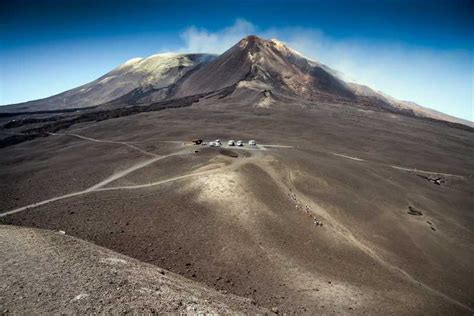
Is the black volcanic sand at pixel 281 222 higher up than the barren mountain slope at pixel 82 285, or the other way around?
the barren mountain slope at pixel 82 285

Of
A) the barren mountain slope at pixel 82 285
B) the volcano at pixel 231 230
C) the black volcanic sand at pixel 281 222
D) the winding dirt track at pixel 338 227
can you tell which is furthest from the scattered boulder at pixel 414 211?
the barren mountain slope at pixel 82 285

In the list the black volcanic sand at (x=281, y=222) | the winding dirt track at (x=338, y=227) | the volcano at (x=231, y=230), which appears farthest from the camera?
the winding dirt track at (x=338, y=227)

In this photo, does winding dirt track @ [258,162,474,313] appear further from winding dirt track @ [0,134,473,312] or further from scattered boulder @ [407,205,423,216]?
scattered boulder @ [407,205,423,216]

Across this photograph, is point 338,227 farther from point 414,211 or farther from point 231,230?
point 414,211

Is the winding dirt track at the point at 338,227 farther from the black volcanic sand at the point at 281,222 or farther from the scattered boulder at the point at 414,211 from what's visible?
the scattered boulder at the point at 414,211

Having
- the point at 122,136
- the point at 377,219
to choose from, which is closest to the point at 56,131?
the point at 122,136

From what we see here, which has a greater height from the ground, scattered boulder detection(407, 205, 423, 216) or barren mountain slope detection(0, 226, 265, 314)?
barren mountain slope detection(0, 226, 265, 314)

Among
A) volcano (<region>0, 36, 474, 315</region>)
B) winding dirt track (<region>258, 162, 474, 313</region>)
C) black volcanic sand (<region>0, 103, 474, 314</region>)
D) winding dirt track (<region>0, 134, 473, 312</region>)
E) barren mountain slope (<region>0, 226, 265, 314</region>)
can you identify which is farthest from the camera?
winding dirt track (<region>0, 134, 473, 312</region>)

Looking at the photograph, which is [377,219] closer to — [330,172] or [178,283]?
[330,172]

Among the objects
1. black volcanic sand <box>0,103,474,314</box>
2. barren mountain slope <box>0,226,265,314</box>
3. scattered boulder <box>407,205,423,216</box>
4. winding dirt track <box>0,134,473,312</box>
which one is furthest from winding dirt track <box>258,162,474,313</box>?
barren mountain slope <box>0,226,265,314</box>
